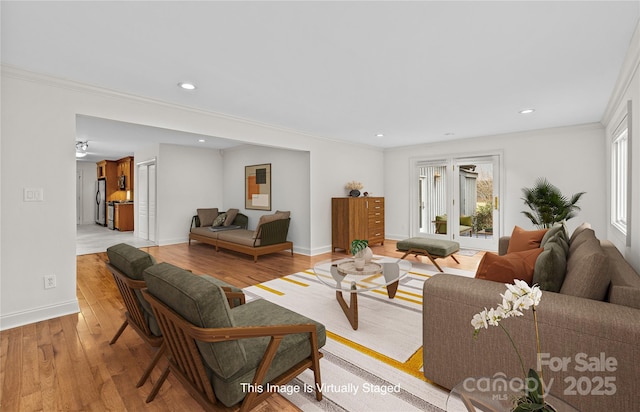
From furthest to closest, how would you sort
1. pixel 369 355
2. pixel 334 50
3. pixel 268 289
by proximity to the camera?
1. pixel 268 289
2. pixel 334 50
3. pixel 369 355

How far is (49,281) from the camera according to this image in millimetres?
2906

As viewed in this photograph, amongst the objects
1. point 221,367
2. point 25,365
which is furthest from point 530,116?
point 25,365

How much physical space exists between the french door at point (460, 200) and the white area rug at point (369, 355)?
3380 mm

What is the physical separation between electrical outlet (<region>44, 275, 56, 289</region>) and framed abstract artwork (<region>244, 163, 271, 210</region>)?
4.15 meters

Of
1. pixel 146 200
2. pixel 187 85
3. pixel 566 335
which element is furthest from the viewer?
pixel 146 200

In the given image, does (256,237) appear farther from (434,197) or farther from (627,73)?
(627,73)

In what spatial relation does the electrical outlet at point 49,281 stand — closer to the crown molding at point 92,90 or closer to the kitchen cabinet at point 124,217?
the crown molding at point 92,90

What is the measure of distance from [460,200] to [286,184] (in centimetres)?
394

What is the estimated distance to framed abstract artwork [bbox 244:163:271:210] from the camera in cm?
671

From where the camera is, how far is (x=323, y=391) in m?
1.84

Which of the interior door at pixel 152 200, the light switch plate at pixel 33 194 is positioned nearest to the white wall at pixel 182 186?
the interior door at pixel 152 200

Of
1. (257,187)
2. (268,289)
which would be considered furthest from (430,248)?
(257,187)

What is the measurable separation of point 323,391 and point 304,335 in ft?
1.53

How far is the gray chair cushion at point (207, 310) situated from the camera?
1.23 m
